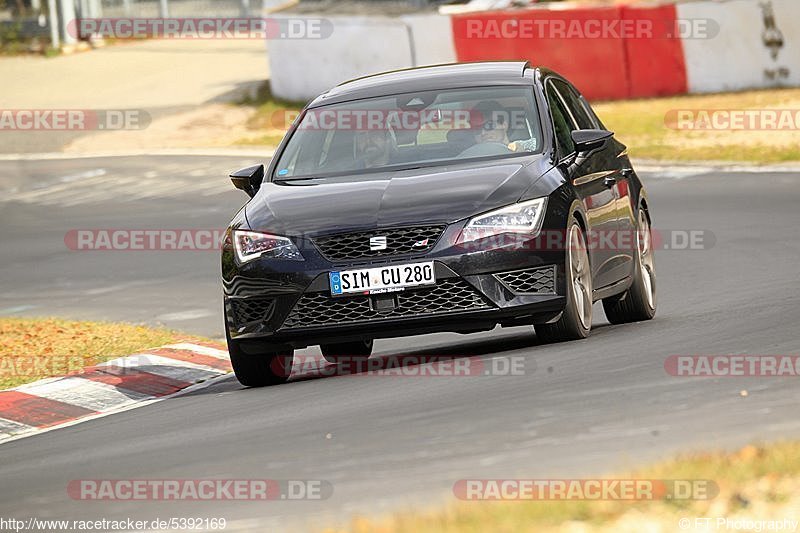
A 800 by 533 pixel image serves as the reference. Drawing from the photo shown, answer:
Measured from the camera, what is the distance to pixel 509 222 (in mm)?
9500

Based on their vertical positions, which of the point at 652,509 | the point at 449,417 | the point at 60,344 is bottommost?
the point at 60,344

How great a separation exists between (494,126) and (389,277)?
5.29ft

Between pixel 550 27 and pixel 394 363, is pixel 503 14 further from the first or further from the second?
pixel 394 363

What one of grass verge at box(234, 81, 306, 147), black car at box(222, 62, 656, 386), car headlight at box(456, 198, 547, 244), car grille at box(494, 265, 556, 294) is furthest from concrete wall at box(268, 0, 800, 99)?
car grille at box(494, 265, 556, 294)

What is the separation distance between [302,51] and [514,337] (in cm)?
2286

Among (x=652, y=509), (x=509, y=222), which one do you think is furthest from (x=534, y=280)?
(x=652, y=509)

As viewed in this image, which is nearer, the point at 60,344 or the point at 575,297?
the point at 575,297

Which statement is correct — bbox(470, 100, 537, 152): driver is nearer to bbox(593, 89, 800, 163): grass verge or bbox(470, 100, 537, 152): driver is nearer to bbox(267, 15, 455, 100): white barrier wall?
bbox(593, 89, 800, 163): grass verge

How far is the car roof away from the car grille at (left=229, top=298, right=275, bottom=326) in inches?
75.1

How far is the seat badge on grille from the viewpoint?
30.8ft

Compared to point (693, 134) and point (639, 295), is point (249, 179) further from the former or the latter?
point (693, 134)

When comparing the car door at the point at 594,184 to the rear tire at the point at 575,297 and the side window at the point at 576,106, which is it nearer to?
the side window at the point at 576,106

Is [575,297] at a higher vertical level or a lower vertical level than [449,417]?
lower

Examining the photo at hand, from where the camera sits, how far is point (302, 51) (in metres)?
34.1
